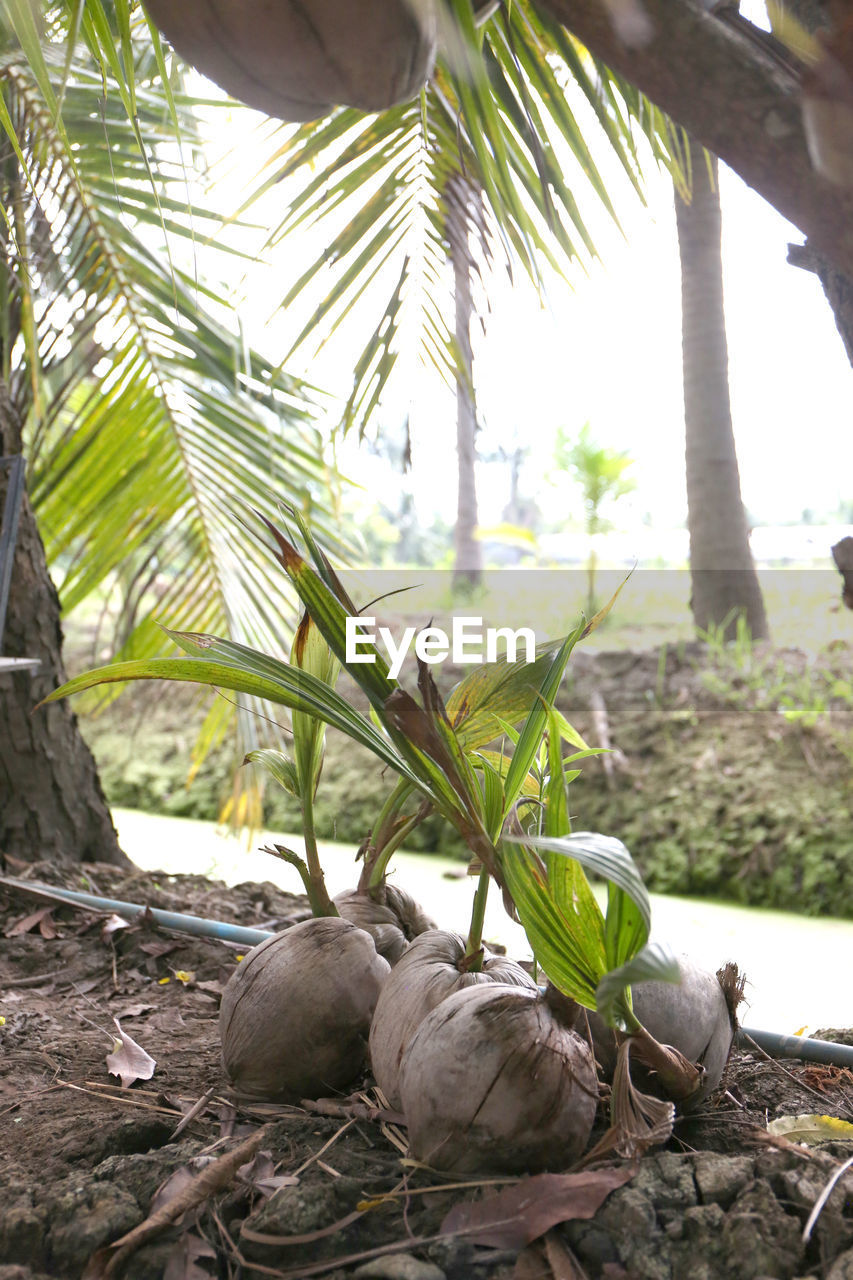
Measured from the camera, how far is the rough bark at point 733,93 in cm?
69

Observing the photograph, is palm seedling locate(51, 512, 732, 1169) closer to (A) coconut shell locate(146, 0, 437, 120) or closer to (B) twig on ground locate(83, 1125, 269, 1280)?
(B) twig on ground locate(83, 1125, 269, 1280)

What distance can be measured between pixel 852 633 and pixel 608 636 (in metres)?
0.92

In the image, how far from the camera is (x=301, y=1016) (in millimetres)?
936

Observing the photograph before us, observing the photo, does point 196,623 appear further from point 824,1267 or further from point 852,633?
point 852,633

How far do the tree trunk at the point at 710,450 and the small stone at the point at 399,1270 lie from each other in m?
3.17

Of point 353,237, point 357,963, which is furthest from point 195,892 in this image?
point 353,237

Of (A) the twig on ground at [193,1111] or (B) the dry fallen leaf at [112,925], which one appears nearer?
(A) the twig on ground at [193,1111]

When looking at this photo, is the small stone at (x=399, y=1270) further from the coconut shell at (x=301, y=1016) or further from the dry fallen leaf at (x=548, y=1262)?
the coconut shell at (x=301, y=1016)

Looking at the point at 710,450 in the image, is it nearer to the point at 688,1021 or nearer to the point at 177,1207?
the point at 688,1021

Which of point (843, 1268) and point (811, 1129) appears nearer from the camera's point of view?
point (843, 1268)

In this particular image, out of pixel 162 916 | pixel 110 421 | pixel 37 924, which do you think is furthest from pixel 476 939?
pixel 110 421

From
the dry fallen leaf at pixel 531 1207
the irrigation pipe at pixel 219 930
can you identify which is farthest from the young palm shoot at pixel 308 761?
the dry fallen leaf at pixel 531 1207

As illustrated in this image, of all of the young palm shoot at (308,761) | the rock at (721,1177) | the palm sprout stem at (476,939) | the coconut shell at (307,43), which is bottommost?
the rock at (721,1177)

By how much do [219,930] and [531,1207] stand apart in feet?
2.55
